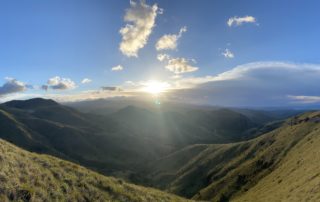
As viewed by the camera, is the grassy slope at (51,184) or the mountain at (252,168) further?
the mountain at (252,168)

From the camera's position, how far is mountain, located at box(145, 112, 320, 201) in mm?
57875

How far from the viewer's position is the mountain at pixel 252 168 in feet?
190

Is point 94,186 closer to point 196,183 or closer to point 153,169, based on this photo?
point 196,183

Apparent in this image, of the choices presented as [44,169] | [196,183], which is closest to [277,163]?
[196,183]

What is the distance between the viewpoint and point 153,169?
591ft

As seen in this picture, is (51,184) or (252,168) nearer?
(51,184)

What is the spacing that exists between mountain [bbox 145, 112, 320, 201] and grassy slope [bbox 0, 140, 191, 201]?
23.9 m

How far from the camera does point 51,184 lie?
19719 millimetres

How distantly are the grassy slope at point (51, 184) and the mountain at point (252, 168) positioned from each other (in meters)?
23.9

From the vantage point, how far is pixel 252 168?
96.7 metres

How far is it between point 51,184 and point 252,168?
289ft

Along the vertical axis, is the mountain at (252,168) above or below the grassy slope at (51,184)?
below

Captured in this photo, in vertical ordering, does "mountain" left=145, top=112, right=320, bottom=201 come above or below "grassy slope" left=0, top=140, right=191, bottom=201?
below

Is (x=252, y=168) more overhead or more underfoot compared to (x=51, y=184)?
more underfoot
